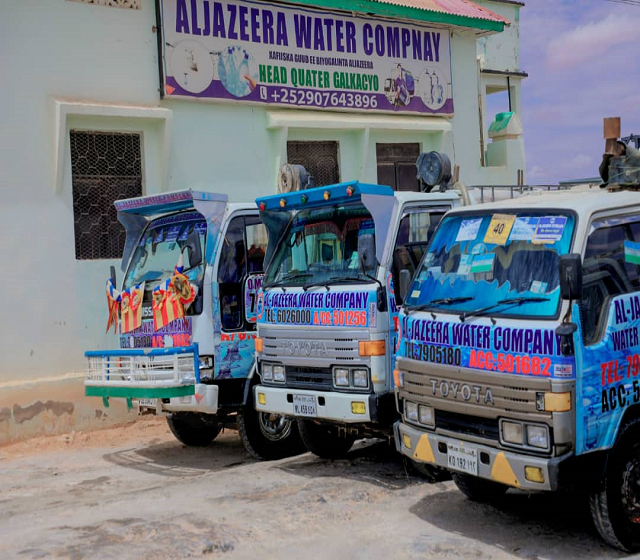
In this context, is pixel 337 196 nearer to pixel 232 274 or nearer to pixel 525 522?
pixel 232 274

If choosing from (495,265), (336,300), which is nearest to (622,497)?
→ (495,265)

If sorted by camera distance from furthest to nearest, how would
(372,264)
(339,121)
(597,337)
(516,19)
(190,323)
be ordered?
(516,19) < (339,121) < (190,323) < (372,264) < (597,337)

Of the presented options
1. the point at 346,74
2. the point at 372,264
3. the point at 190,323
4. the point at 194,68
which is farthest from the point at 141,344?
the point at 346,74

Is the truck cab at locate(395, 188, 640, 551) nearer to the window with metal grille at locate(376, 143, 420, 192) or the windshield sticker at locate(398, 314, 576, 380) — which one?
the windshield sticker at locate(398, 314, 576, 380)

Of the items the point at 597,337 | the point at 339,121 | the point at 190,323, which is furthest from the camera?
the point at 339,121

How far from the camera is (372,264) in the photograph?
706cm

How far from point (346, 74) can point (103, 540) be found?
884 cm

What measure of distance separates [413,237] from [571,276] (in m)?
2.54

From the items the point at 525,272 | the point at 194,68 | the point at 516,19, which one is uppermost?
the point at 516,19

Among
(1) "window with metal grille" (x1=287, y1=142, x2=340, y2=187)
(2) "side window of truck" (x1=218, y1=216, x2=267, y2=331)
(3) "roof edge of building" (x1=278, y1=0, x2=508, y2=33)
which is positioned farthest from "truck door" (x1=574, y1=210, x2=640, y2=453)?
(3) "roof edge of building" (x1=278, y1=0, x2=508, y2=33)

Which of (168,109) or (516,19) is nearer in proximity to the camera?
(168,109)

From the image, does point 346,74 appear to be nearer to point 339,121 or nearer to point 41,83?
point 339,121

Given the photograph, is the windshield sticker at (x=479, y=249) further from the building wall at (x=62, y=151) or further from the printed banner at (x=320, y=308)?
the building wall at (x=62, y=151)

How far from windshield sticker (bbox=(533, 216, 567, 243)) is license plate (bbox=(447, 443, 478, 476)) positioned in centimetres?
137
